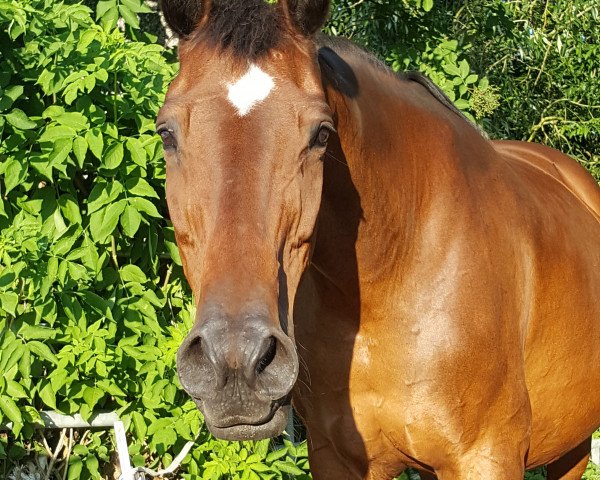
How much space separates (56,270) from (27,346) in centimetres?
32

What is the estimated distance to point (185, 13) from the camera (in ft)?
8.68

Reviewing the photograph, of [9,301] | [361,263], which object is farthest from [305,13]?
[9,301]

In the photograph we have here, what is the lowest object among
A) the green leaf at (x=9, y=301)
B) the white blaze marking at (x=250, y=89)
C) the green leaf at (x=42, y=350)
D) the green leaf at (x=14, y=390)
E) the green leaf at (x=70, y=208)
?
the green leaf at (x=14, y=390)

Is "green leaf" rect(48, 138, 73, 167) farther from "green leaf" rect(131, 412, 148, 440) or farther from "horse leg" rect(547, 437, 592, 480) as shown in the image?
"horse leg" rect(547, 437, 592, 480)

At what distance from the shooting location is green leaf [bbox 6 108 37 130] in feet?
12.3

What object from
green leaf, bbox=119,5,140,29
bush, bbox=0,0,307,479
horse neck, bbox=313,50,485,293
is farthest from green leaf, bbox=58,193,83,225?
horse neck, bbox=313,50,485,293

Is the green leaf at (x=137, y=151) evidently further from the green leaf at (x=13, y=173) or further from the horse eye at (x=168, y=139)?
the horse eye at (x=168, y=139)

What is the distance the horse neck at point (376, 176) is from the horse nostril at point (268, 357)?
77 centimetres

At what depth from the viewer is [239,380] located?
7.11ft

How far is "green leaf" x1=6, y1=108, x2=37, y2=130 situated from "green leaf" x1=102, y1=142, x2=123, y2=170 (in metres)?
0.30

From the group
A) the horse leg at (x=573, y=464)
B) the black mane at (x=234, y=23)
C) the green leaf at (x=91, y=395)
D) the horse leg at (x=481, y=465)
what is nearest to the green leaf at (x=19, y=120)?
the green leaf at (x=91, y=395)

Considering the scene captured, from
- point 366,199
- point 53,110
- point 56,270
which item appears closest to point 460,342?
point 366,199

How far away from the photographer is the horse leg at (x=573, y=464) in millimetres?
4723

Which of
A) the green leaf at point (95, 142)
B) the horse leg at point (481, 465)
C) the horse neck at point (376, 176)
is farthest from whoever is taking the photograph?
the green leaf at point (95, 142)
